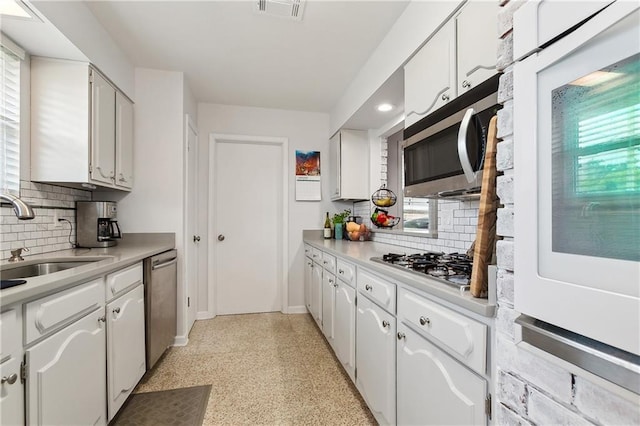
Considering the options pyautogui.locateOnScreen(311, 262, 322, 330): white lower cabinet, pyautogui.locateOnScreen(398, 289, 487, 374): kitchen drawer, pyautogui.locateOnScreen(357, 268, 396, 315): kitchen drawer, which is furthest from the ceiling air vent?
pyautogui.locateOnScreen(311, 262, 322, 330): white lower cabinet

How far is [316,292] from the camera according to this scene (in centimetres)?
294

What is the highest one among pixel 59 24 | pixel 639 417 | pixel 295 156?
pixel 59 24

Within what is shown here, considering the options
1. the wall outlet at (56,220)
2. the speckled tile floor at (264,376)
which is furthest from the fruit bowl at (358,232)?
the wall outlet at (56,220)

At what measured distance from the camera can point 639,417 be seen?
1.51ft

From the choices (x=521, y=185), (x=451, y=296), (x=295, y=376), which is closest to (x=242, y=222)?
(x=295, y=376)

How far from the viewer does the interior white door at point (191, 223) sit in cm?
281

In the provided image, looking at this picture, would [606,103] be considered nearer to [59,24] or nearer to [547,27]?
[547,27]

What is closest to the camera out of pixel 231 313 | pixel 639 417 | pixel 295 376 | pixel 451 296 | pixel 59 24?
pixel 639 417

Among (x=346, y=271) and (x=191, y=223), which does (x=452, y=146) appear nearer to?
(x=346, y=271)

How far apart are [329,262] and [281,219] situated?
4.29ft

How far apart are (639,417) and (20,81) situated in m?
2.87

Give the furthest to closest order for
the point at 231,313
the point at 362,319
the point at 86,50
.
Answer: the point at 231,313, the point at 86,50, the point at 362,319

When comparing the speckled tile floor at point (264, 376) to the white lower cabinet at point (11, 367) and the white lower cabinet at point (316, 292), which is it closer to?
the white lower cabinet at point (316, 292)

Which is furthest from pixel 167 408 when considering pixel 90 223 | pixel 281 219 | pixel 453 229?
pixel 281 219
